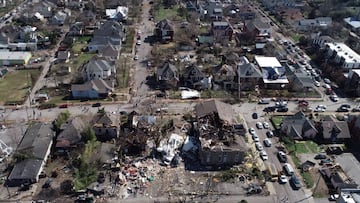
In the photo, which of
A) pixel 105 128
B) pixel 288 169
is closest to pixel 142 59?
pixel 105 128

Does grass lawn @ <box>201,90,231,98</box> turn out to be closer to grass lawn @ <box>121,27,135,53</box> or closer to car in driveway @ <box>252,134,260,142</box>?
car in driveway @ <box>252,134,260,142</box>

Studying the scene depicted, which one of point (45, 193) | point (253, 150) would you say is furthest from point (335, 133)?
point (45, 193)

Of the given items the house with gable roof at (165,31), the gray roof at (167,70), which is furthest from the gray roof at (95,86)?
the house with gable roof at (165,31)

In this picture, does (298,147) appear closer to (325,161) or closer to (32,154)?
(325,161)

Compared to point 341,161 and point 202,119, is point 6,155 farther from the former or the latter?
point 341,161

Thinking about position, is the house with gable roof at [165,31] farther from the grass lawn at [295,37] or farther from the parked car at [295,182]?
the parked car at [295,182]

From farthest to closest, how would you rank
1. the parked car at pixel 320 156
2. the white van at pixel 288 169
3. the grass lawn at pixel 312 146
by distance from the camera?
1. the grass lawn at pixel 312 146
2. the parked car at pixel 320 156
3. the white van at pixel 288 169

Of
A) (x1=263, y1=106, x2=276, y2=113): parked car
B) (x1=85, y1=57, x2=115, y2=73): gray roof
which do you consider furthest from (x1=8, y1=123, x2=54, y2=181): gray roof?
(x1=263, y1=106, x2=276, y2=113): parked car
